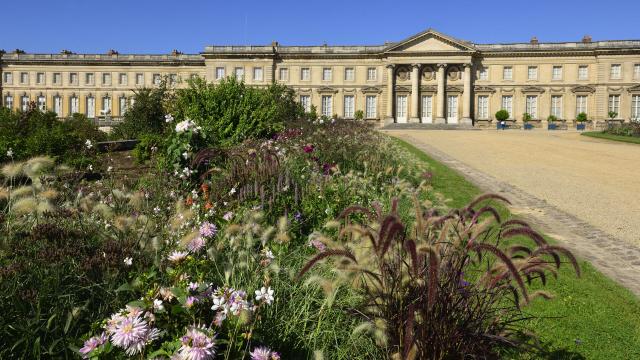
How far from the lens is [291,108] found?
2555 cm

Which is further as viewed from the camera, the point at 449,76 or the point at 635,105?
the point at 449,76

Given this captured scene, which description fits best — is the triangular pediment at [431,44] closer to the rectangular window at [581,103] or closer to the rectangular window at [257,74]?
the rectangular window at [581,103]

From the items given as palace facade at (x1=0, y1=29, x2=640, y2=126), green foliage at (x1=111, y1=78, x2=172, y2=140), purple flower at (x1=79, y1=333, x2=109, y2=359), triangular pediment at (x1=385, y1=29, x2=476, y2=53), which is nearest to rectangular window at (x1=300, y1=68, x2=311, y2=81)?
palace facade at (x1=0, y1=29, x2=640, y2=126)

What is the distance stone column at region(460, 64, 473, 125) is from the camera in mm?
54531

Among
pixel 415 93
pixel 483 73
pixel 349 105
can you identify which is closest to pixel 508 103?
pixel 483 73

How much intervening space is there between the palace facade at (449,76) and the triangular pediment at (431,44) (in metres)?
0.09

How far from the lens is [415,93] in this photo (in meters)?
55.2

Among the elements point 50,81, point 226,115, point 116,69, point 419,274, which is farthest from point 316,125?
point 50,81

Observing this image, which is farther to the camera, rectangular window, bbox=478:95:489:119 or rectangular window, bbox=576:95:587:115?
rectangular window, bbox=478:95:489:119

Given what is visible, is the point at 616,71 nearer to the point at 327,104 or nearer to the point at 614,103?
the point at 614,103

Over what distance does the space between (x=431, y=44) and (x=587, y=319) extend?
52080mm

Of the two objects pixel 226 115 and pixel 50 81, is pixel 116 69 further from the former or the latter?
pixel 226 115

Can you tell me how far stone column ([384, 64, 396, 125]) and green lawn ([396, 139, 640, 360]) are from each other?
50157 mm

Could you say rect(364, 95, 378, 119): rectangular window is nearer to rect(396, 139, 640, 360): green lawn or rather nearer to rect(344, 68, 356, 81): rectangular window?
rect(344, 68, 356, 81): rectangular window
